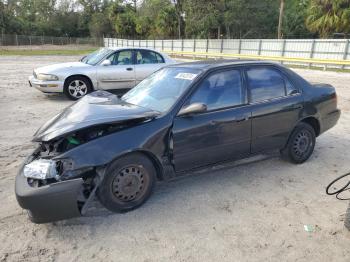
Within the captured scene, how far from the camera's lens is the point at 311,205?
387cm

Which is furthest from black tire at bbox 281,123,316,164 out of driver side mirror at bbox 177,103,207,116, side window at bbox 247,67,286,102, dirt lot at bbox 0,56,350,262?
driver side mirror at bbox 177,103,207,116

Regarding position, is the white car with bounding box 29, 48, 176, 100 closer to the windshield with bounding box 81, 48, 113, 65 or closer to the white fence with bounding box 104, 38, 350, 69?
the windshield with bounding box 81, 48, 113, 65

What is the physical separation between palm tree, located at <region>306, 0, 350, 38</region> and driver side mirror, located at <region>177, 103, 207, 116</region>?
31.6 metres

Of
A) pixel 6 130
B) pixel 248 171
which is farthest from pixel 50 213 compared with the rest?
pixel 6 130

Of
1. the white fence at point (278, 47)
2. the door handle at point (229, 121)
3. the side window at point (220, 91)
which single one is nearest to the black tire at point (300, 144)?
the door handle at point (229, 121)

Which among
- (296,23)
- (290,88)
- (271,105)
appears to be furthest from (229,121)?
(296,23)

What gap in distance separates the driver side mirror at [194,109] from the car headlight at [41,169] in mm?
1478

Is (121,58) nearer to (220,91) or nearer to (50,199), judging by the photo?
(220,91)

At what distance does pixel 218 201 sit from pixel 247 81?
1.61 m

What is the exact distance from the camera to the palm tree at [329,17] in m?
30.1

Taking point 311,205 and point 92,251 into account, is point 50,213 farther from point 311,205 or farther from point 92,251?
point 311,205

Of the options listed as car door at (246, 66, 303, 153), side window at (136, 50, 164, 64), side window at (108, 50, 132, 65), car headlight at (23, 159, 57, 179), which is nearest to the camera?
car headlight at (23, 159, 57, 179)

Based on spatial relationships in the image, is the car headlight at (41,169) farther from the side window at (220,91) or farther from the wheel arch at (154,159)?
the side window at (220,91)

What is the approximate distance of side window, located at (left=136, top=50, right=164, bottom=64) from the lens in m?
10.1
